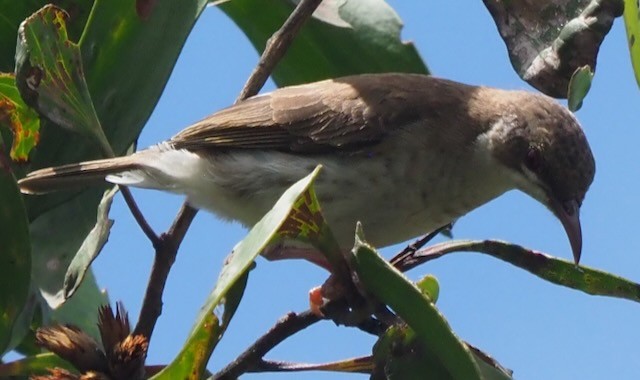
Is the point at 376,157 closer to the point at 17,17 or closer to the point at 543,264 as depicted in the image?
the point at 543,264

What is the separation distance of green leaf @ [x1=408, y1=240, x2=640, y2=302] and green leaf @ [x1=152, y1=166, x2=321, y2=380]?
2.09 feet

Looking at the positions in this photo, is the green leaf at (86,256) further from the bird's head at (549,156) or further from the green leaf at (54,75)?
the bird's head at (549,156)

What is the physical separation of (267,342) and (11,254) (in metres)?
0.61

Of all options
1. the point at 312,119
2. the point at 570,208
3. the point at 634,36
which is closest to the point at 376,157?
the point at 312,119

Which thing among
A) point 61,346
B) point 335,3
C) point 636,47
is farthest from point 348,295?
point 335,3

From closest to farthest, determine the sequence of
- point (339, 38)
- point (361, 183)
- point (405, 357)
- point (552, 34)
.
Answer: point (405, 357)
point (552, 34)
point (339, 38)
point (361, 183)

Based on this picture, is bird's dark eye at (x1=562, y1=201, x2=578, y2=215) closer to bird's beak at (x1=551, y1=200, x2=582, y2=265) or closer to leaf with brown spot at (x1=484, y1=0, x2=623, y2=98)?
bird's beak at (x1=551, y1=200, x2=582, y2=265)

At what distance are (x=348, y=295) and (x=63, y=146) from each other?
3.27ft

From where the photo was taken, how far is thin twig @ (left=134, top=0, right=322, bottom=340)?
1.98 m

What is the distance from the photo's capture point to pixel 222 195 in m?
3.15

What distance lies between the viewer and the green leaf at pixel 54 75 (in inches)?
79.8

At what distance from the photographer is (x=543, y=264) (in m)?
2.20

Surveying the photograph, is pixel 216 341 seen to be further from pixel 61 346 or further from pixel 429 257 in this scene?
pixel 429 257

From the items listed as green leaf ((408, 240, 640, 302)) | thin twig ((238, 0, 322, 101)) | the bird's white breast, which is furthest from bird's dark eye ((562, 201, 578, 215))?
thin twig ((238, 0, 322, 101))
